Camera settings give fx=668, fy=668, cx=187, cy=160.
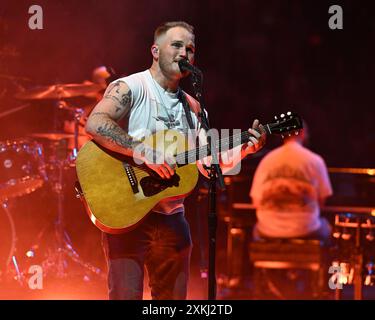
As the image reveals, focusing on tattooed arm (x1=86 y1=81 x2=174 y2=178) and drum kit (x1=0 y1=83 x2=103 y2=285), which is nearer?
tattooed arm (x1=86 y1=81 x2=174 y2=178)

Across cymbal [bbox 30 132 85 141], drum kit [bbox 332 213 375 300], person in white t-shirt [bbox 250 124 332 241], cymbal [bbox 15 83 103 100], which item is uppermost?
cymbal [bbox 15 83 103 100]

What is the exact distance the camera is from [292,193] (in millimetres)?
6637

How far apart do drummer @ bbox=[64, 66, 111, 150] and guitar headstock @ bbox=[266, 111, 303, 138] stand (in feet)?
10.9

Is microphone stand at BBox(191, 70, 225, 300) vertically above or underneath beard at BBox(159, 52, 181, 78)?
underneath

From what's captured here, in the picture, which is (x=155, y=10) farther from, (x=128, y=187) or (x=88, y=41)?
(x=128, y=187)

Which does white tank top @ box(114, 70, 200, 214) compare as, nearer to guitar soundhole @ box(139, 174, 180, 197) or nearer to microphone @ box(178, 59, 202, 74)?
guitar soundhole @ box(139, 174, 180, 197)

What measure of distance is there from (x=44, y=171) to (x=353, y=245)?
125 inches

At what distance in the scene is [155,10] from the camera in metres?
7.16

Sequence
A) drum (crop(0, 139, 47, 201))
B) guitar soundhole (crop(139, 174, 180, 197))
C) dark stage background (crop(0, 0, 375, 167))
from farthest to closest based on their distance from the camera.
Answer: dark stage background (crop(0, 0, 375, 167)), drum (crop(0, 139, 47, 201)), guitar soundhole (crop(139, 174, 180, 197))

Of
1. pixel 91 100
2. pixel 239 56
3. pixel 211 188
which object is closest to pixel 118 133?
pixel 211 188

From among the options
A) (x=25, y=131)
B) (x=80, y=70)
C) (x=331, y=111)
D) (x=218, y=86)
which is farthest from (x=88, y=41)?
(x=331, y=111)

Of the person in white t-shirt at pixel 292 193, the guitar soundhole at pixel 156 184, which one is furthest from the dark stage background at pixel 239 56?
the guitar soundhole at pixel 156 184

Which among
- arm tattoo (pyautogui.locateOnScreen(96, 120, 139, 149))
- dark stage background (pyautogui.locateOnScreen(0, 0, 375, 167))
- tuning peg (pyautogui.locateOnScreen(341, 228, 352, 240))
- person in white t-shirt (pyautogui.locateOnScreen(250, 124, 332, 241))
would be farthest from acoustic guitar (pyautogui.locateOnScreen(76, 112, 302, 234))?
dark stage background (pyautogui.locateOnScreen(0, 0, 375, 167))

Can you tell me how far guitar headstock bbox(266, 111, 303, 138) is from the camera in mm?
3832
